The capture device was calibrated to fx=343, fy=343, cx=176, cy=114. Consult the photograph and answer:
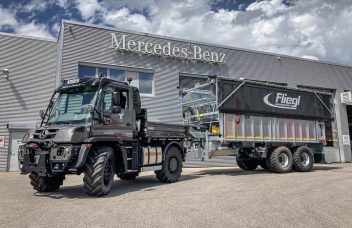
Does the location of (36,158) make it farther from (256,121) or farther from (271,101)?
(271,101)

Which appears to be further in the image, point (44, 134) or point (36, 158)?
point (44, 134)

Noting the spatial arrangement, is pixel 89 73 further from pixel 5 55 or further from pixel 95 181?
pixel 95 181

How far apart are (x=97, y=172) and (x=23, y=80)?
13428 millimetres

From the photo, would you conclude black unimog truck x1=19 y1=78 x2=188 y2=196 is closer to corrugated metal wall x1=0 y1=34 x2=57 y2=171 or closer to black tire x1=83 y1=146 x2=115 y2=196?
black tire x1=83 y1=146 x2=115 y2=196

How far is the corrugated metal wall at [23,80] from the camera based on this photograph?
19031 mm

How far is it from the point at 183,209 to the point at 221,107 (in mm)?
7153

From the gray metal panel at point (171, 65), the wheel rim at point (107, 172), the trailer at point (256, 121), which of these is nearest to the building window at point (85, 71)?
the gray metal panel at point (171, 65)

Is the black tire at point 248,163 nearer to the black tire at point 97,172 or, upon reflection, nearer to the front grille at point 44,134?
the black tire at point 97,172

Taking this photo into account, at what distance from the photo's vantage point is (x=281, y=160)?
15.4m

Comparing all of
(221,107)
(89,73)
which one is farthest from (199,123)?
(89,73)

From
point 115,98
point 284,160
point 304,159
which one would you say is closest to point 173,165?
point 115,98

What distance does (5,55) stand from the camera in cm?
1933

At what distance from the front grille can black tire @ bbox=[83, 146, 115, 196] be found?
3.51 feet

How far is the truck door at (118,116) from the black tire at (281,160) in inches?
288
